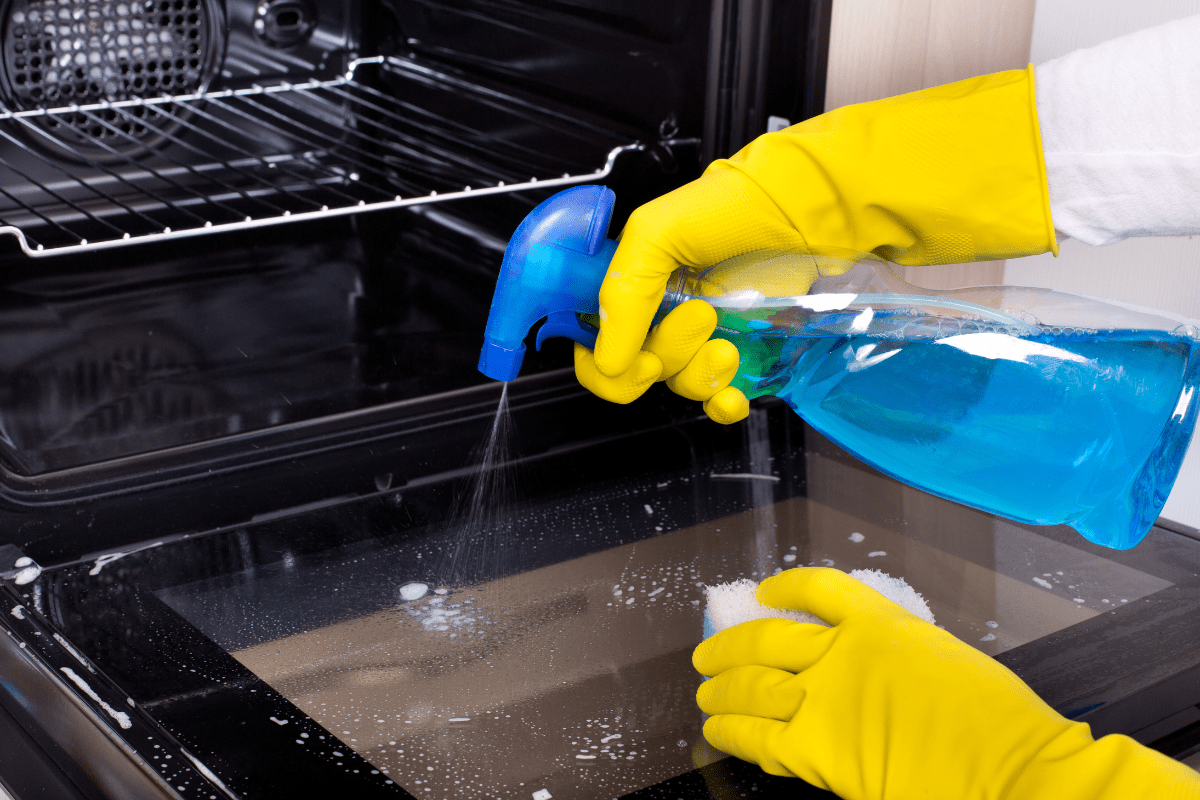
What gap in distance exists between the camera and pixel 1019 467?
784mm

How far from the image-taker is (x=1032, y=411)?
0.77 metres

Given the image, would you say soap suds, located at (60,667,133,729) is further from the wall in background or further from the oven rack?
the wall in background

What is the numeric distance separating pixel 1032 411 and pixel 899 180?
0.21m

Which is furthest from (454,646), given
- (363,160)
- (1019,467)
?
(363,160)

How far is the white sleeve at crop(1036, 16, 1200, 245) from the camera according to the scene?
2.50ft

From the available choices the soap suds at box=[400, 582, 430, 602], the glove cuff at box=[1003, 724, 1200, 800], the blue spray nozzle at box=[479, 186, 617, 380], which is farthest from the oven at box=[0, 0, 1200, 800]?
the blue spray nozzle at box=[479, 186, 617, 380]

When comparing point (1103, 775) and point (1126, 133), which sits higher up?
point (1126, 133)

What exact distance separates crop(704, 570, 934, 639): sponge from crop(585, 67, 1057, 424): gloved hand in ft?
0.48

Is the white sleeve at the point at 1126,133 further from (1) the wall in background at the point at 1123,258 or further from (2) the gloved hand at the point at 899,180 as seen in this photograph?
(1) the wall in background at the point at 1123,258

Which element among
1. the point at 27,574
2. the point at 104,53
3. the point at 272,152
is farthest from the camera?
the point at 272,152

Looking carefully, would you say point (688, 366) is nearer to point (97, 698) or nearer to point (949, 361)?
point (949, 361)

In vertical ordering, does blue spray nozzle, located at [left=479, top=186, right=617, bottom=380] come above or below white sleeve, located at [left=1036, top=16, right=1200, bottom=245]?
below

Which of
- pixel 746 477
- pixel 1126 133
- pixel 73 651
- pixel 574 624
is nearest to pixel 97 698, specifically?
pixel 73 651

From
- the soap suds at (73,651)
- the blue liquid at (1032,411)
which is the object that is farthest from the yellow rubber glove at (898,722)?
the soap suds at (73,651)
